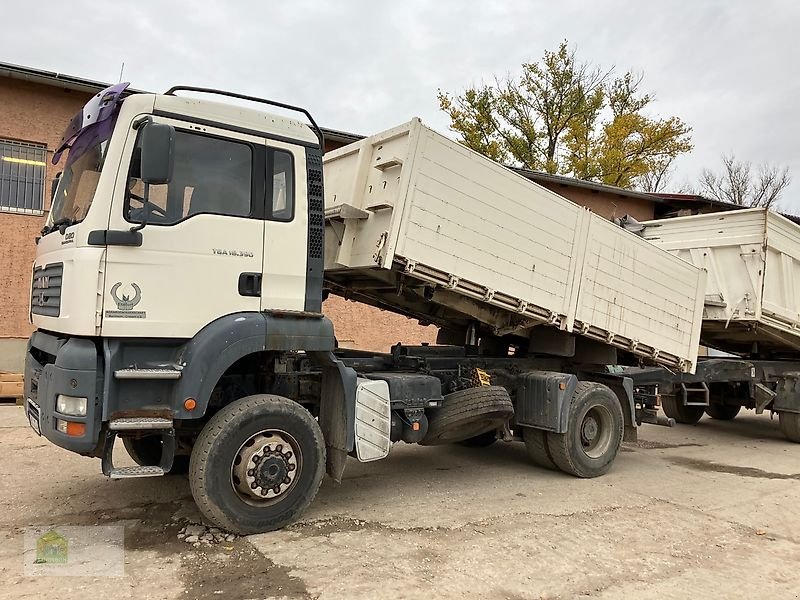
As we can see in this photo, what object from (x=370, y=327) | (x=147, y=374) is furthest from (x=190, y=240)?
(x=370, y=327)

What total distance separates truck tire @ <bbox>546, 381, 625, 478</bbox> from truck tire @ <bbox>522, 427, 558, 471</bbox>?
0.07 m

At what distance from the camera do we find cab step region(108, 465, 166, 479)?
14.9 feet

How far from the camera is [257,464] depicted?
4902 millimetres

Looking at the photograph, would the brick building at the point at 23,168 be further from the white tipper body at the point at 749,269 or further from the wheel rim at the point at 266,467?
the wheel rim at the point at 266,467

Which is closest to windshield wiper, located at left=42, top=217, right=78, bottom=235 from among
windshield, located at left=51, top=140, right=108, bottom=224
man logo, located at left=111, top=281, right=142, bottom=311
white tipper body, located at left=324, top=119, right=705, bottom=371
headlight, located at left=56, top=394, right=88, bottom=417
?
windshield, located at left=51, top=140, right=108, bottom=224

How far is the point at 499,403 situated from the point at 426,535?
1.86 meters

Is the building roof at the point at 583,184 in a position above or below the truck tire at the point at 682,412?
above

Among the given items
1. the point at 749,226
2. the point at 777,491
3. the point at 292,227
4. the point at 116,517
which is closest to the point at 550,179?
the point at 749,226

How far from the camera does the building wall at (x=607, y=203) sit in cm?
1939

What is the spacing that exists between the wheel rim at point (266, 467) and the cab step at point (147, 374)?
0.75 m

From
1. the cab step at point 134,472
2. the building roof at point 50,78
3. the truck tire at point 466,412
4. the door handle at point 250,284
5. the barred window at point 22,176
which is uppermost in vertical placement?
the building roof at point 50,78

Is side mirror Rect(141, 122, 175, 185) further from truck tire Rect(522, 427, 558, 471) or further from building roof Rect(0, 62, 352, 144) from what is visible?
building roof Rect(0, 62, 352, 144)

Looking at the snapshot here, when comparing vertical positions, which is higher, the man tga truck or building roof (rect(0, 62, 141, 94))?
building roof (rect(0, 62, 141, 94))

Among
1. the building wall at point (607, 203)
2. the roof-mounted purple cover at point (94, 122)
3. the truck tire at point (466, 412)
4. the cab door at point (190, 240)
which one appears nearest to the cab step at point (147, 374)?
the cab door at point (190, 240)
